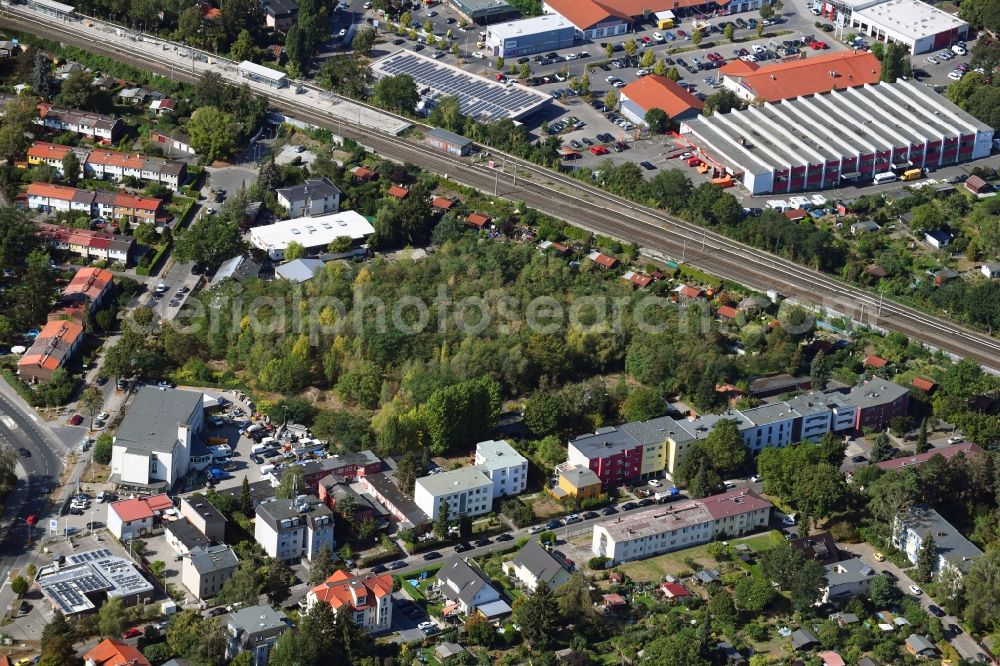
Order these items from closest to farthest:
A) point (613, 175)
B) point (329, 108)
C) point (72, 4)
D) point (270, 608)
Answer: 1. point (270, 608)
2. point (613, 175)
3. point (329, 108)
4. point (72, 4)

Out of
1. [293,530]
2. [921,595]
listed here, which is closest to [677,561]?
[921,595]

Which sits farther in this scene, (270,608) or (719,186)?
(719,186)

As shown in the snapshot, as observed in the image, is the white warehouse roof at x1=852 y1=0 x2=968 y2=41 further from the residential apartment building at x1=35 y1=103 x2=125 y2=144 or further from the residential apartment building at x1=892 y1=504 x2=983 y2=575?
the residential apartment building at x1=892 y1=504 x2=983 y2=575

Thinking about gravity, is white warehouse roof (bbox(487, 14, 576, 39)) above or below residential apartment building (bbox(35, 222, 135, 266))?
above

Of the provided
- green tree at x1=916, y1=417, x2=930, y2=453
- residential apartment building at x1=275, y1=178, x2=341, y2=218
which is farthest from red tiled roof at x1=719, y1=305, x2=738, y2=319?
residential apartment building at x1=275, y1=178, x2=341, y2=218

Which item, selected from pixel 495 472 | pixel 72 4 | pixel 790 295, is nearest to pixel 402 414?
pixel 495 472

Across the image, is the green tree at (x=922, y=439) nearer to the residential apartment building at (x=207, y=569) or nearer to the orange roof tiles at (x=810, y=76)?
the residential apartment building at (x=207, y=569)

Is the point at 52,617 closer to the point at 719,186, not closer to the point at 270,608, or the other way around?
the point at 270,608
